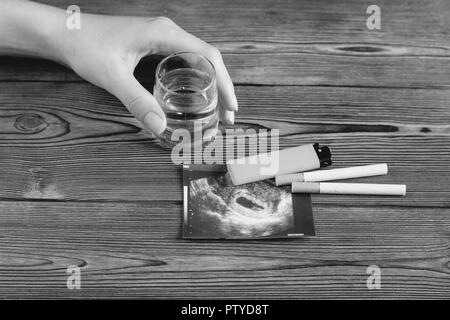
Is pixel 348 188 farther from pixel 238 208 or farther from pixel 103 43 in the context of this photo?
pixel 103 43

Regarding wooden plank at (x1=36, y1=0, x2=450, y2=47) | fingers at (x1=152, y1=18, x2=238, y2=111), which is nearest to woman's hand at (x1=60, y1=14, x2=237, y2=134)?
fingers at (x1=152, y1=18, x2=238, y2=111)

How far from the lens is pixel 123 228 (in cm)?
85

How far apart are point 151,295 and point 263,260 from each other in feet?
0.51

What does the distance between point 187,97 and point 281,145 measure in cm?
16

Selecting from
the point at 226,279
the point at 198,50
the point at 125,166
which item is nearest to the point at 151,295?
the point at 226,279

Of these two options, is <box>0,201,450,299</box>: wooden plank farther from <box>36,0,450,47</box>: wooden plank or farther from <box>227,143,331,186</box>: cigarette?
<box>36,0,450,47</box>: wooden plank

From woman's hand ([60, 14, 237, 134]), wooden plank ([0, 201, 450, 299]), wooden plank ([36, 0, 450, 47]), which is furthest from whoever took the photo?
wooden plank ([36, 0, 450, 47])

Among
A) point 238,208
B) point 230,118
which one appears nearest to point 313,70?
point 230,118

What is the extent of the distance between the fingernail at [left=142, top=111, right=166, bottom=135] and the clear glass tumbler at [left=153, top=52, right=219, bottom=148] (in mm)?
26

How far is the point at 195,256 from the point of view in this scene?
84cm

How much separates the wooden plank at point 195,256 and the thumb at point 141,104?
112 mm

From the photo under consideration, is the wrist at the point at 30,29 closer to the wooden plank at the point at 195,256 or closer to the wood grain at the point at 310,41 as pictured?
the wood grain at the point at 310,41

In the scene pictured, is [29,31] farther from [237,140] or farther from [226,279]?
[226,279]

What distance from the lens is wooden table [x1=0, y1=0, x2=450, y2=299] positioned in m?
0.83
